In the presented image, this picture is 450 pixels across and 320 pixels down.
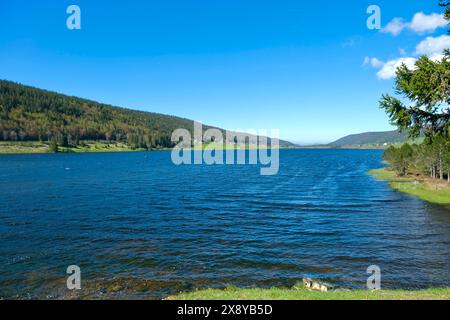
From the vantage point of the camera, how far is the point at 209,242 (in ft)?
121

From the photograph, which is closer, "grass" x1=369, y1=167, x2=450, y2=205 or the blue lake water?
the blue lake water

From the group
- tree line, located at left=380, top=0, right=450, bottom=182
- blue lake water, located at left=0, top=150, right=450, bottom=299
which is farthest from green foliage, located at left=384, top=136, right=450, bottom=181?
tree line, located at left=380, top=0, right=450, bottom=182

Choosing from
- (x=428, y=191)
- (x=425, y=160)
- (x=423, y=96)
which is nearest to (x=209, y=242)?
(x=423, y=96)

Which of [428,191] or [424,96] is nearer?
[424,96]

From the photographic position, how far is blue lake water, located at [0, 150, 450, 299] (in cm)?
2602

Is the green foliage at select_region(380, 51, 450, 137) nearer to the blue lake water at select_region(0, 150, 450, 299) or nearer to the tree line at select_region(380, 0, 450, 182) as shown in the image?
the tree line at select_region(380, 0, 450, 182)

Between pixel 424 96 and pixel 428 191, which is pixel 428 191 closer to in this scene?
pixel 428 191

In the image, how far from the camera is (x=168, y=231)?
136 feet

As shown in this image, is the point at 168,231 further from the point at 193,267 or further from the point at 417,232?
the point at 417,232

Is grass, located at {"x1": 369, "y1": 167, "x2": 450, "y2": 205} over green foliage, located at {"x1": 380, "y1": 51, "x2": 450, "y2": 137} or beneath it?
beneath

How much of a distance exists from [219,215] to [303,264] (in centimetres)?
2357

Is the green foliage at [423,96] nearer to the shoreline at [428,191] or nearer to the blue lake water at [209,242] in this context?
the blue lake water at [209,242]

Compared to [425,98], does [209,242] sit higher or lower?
lower
